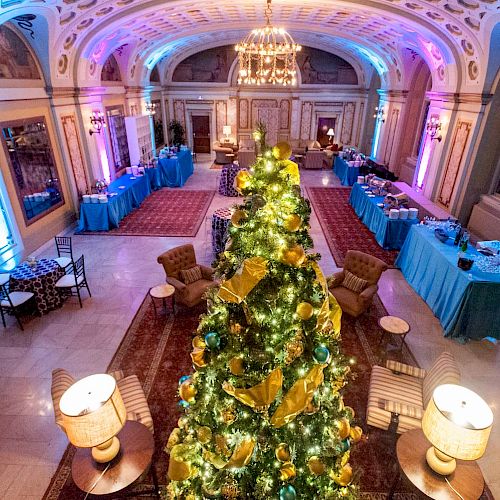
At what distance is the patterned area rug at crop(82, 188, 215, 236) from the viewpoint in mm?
8820

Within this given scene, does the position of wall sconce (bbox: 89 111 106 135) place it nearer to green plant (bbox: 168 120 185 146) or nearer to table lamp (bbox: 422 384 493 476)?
green plant (bbox: 168 120 185 146)

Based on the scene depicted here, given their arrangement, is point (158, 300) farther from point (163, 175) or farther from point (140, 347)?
point (163, 175)

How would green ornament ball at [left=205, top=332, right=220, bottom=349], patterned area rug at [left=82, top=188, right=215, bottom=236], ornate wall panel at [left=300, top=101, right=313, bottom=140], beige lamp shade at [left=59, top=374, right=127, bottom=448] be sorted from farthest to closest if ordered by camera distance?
ornate wall panel at [left=300, top=101, right=313, bottom=140] → patterned area rug at [left=82, top=188, right=215, bottom=236] → beige lamp shade at [left=59, top=374, right=127, bottom=448] → green ornament ball at [left=205, top=332, right=220, bottom=349]

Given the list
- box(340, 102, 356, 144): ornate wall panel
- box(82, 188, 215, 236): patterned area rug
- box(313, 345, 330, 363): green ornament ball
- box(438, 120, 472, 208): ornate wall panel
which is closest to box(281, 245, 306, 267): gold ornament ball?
box(313, 345, 330, 363): green ornament ball

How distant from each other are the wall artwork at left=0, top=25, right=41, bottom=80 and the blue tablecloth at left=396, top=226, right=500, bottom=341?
8358 mm

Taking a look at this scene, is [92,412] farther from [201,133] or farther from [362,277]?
[201,133]

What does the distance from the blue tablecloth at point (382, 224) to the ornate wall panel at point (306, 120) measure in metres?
8.75

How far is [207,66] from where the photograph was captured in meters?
16.4

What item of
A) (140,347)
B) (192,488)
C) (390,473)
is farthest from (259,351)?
(140,347)

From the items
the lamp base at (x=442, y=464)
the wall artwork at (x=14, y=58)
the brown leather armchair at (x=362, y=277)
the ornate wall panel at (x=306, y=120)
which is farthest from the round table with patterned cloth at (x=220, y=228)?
the ornate wall panel at (x=306, y=120)

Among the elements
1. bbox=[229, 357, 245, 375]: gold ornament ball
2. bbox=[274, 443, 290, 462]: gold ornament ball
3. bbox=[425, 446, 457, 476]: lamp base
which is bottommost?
bbox=[425, 446, 457, 476]: lamp base

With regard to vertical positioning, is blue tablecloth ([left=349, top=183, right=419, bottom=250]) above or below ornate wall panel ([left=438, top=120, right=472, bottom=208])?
below

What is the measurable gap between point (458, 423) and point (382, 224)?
5.90m

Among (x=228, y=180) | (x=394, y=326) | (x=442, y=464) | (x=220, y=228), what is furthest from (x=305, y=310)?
(x=228, y=180)
